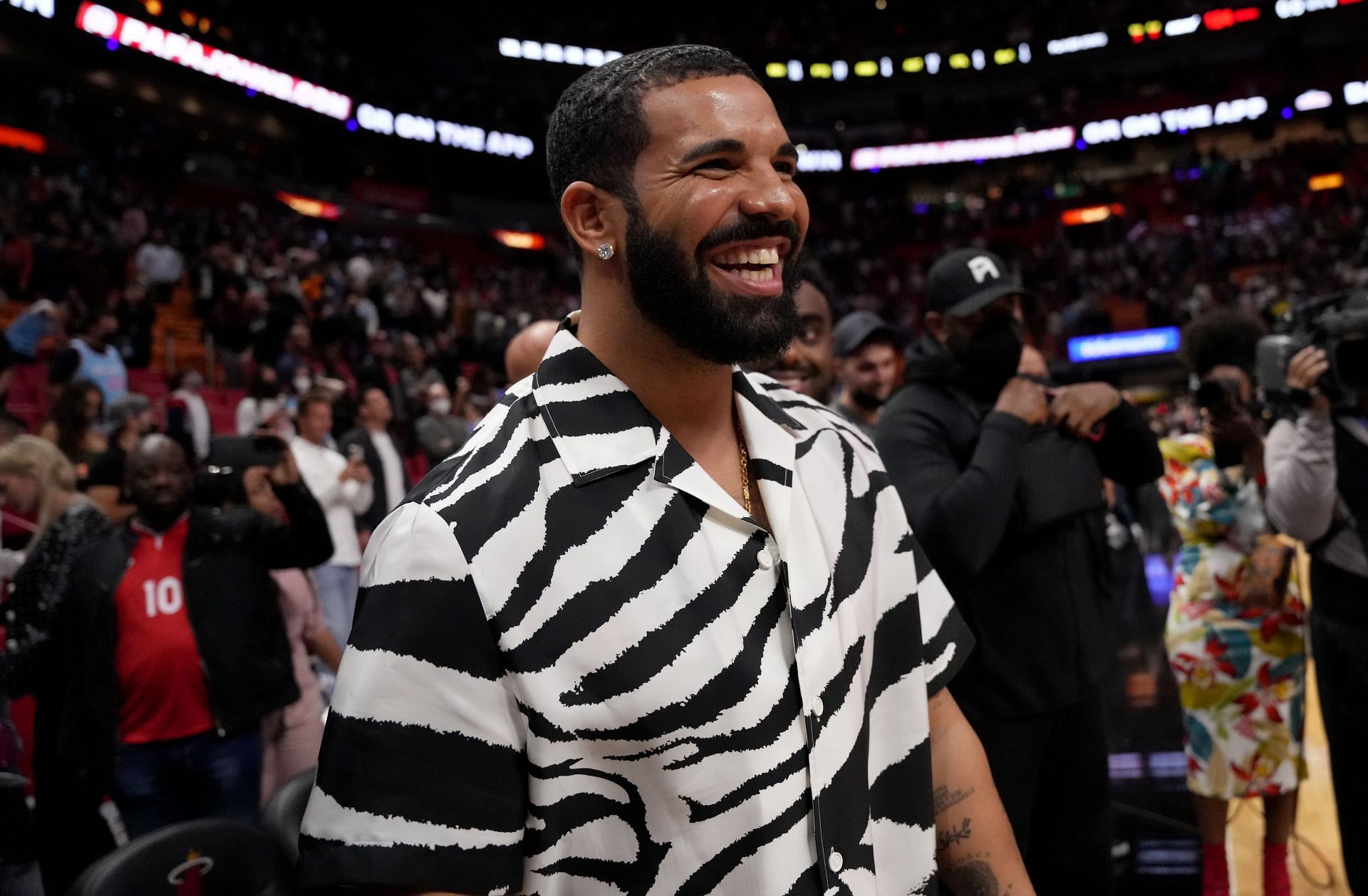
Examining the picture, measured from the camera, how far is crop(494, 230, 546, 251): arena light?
1046 inches

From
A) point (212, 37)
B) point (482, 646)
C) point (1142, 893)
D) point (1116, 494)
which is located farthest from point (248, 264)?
point (482, 646)

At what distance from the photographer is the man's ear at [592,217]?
125 centimetres

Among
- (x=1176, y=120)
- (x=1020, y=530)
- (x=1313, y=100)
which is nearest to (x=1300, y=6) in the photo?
(x=1313, y=100)

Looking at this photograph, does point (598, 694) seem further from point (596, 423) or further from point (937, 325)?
point (937, 325)

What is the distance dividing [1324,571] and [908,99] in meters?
30.3

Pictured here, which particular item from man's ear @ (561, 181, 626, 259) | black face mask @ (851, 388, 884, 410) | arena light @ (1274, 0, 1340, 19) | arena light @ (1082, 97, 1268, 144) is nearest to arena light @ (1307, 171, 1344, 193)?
arena light @ (1082, 97, 1268, 144)

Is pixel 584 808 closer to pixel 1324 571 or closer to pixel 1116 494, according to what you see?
pixel 1324 571

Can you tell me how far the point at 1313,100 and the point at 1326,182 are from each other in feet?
7.12

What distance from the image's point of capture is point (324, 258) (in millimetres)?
17000

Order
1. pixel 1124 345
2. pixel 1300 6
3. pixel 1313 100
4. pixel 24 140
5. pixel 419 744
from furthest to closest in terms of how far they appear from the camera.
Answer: pixel 1300 6
pixel 1313 100
pixel 1124 345
pixel 24 140
pixel 419 744

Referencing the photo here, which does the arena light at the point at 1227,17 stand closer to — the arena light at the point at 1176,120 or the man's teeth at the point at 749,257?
the arena light at the point at 1176,120

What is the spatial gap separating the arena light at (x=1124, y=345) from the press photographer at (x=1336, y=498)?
66.1ft

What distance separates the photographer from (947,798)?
1.34 metres

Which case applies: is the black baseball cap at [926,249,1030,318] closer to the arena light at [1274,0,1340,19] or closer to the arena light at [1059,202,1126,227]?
the arena light at [1059,202,1126,227]
